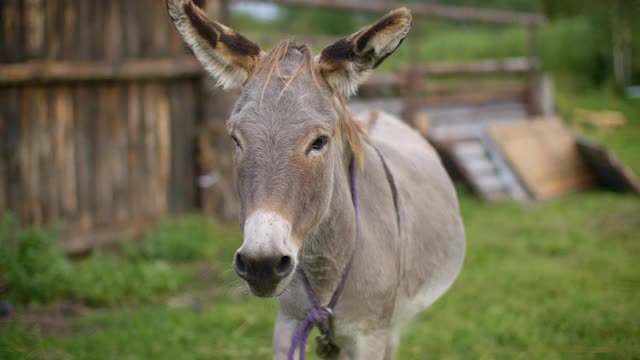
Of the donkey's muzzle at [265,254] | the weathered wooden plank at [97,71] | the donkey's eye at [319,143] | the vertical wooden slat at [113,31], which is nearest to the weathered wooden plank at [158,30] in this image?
the weathered wooden plank at [97,71]

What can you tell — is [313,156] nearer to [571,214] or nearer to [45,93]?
[45,93]

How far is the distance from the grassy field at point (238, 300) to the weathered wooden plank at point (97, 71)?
138cm

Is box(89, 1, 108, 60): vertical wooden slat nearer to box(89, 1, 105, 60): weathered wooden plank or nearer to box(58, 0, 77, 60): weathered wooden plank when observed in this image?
box(89, 1, 105, 60): weathered wooden plank

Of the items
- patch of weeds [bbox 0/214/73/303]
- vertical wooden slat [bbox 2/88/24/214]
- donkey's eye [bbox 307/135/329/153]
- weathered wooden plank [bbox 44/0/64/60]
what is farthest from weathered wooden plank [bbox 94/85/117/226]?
donkey's eye [bbox 307/135/329/153]

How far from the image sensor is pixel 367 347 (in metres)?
3.01

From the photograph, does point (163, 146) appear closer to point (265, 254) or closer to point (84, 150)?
point (84, 150)

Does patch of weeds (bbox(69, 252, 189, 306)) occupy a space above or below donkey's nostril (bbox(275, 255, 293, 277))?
below

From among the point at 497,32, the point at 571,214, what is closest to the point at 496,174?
the point at 571,214

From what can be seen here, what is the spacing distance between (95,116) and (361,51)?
4714 millimetres

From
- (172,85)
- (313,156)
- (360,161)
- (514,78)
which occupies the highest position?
(313,156)

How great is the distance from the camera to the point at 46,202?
641 cm

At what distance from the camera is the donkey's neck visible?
288 centimetres

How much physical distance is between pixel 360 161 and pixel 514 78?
1559 centimetres

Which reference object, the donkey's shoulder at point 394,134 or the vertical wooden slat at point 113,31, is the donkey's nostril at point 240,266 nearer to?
the donkey's shoulder at point 394,134
